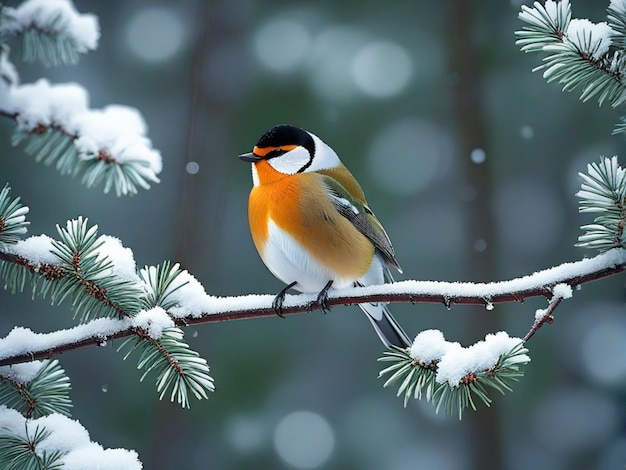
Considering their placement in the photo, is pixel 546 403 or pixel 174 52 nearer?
pixel 546 403

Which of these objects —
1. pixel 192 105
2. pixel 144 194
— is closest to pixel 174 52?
pixel 192 105

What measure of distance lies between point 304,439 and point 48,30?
164 centimetres

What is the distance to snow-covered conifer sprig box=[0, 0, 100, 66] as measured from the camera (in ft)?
2.36

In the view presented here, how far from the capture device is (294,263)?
0.89 meters

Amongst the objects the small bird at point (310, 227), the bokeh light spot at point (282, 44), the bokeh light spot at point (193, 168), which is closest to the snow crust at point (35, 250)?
the small bird at point (310, 227)

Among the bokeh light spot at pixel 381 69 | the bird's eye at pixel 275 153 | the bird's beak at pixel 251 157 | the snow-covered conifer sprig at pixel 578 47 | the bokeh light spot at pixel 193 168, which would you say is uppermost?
the bokeh light spot at pixel 381 69

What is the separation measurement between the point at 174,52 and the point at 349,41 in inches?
24.1

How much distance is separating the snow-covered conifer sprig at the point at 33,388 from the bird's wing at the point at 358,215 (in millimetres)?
468

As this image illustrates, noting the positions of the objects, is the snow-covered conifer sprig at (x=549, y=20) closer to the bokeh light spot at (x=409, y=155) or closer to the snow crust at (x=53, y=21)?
the snow crust at (x=53, y=21)

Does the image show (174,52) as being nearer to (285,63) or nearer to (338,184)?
(285,63)

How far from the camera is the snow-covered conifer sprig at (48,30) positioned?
2.36 feet

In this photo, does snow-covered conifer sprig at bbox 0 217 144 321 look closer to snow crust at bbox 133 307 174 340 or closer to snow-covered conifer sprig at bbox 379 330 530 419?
snow crust at bbox 133 307 174 340

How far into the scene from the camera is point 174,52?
2215mm

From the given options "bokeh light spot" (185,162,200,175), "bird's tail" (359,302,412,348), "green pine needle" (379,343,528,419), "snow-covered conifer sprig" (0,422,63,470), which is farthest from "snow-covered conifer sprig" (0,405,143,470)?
"bokeh light spot" (185,162,200,175)
